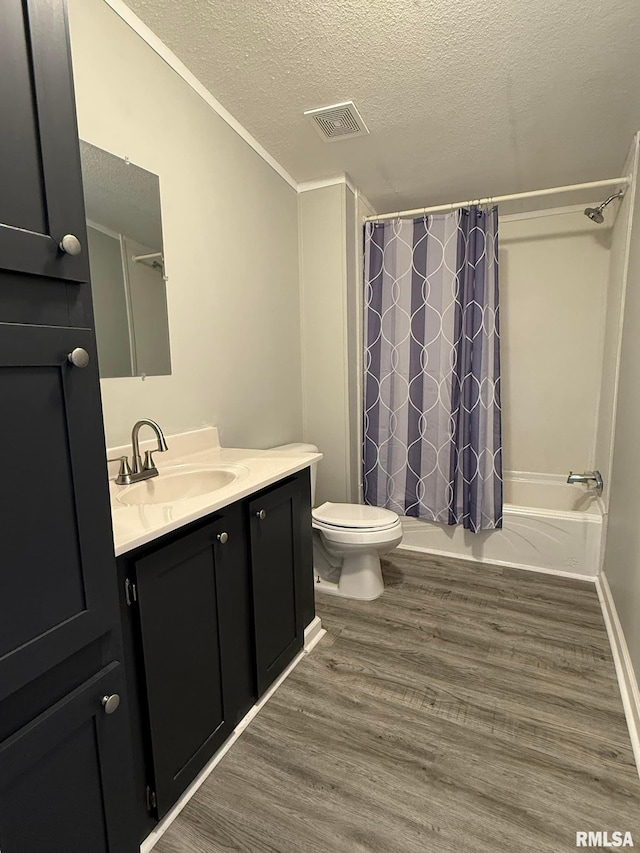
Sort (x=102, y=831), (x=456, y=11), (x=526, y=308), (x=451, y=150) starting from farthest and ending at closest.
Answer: (x=526, y=308) → (x=451, y=150) → (x=456, y=11) → (x=102, y=831)

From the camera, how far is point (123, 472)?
1419mm

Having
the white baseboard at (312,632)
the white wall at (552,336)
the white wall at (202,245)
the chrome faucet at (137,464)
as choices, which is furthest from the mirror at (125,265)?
the white wall at (552,336)

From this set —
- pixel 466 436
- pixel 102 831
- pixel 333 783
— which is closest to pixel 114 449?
pixel 102 831

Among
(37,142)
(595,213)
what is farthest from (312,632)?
(595,213)

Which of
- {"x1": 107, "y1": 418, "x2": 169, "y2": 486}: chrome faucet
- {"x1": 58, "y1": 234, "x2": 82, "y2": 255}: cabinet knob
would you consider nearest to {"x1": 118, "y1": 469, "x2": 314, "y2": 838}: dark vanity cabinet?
{"x1": 107, "y1": 418, "x2": 169, "y2": 486}: chrome faucet

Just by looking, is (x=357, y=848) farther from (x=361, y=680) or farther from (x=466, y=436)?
(x=466, y=436)

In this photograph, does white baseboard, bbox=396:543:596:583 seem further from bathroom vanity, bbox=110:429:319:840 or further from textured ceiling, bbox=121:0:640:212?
textured ceiling, bbox=121:0:640:212

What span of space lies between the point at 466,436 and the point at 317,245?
1467 mm

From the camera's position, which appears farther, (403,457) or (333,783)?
(403,457)

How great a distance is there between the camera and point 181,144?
1722 millimetres

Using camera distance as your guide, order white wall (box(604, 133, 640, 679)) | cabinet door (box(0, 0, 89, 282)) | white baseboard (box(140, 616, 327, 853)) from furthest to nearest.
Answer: white wall (box(604, 133, 640, 679)) → white baseboard (box(140, 616, 327, 853)) → cabinet door (box(0, 0, 89, 282))

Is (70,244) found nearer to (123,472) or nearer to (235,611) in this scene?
(123,472)

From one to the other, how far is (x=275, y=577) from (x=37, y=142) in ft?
4.49

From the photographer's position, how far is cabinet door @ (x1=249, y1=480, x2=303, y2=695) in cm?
148
